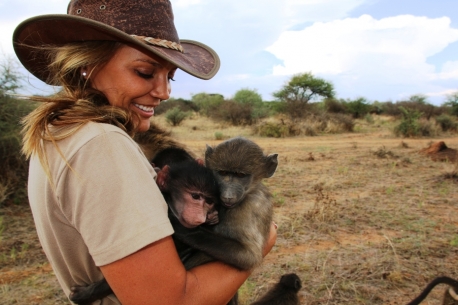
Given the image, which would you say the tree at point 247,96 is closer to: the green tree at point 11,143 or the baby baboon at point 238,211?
the green tree at point 11,143

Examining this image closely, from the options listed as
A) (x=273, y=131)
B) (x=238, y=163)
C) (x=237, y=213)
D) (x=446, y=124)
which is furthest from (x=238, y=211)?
(x=446, y=124)

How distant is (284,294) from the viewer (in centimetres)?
316

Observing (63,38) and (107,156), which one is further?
(63,38)

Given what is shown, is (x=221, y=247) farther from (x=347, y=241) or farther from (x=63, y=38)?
(x=347, y=241)

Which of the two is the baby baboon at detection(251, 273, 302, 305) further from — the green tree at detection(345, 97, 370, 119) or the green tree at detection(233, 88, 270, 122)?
the green tree at detection(345, 97, 370, 119)

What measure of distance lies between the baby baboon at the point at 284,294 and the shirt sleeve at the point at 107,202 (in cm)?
216

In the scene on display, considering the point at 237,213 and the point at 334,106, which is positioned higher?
the point at 334,106

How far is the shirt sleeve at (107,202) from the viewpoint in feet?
3.93

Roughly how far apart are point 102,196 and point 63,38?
807 mm

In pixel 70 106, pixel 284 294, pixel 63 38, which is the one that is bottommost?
pixel 284 294

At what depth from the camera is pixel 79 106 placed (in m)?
1.42

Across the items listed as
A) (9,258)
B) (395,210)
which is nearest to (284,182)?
(395,210)

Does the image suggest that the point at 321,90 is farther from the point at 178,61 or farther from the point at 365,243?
the point at 178,61

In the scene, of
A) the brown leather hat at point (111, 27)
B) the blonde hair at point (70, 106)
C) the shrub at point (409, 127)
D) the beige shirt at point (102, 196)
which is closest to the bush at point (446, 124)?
the shrub at point (409, 127)
